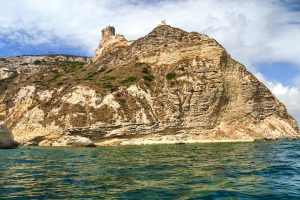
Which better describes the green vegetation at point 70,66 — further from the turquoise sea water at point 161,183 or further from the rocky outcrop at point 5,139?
the turquoise sea water at point 161,183

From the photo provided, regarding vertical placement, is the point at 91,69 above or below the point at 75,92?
above

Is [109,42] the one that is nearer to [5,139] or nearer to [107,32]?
[107,32]

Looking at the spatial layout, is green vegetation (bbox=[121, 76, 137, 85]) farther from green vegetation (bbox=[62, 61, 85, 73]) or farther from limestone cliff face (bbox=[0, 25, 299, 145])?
green vegetation (bbox=[62, 61, 85, 73])

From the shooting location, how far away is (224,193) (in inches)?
539

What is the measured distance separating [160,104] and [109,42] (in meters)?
44.9

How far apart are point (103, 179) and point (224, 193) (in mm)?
6640

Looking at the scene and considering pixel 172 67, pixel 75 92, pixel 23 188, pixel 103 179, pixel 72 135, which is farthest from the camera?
pixel 172 67

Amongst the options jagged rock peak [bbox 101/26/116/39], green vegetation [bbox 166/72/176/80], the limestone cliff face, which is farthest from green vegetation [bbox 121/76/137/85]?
jagged rock peak [bbox 101/26/116/39]

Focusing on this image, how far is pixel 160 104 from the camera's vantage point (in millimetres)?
73562

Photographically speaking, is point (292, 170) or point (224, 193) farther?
point (292, 170)

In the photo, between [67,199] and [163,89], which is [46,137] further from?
[67,199]

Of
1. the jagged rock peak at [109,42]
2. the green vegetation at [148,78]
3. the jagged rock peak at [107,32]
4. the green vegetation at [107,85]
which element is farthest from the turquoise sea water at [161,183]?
the jagged rock peak at [107,32]

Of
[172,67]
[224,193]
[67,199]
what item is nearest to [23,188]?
[67,199]

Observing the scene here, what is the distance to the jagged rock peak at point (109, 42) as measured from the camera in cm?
10931
